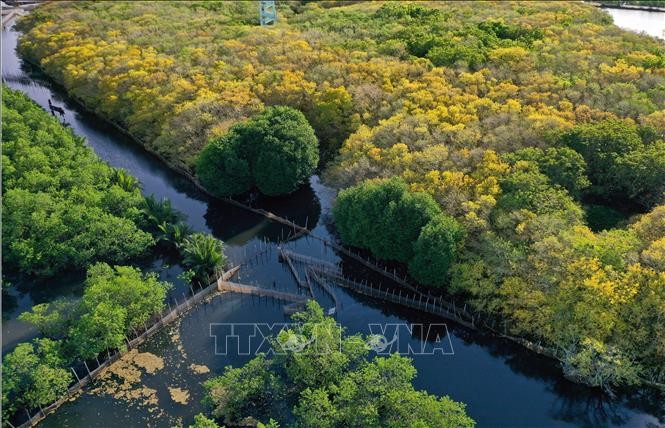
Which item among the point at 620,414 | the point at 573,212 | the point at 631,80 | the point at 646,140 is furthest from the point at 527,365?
the point at 631,80

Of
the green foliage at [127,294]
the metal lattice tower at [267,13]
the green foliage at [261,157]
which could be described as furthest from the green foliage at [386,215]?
the metal lattice tower at [267,13]

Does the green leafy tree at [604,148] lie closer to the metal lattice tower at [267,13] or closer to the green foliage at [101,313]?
the green foliage at [101,313]

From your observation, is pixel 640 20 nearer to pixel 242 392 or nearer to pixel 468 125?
pixel 468 125

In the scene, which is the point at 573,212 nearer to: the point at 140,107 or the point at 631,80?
the point at 631,80

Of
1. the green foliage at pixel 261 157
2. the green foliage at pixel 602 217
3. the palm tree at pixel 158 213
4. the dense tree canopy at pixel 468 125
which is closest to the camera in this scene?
the dense tree canopy at pixel 468 125

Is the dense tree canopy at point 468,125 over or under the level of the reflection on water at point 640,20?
under

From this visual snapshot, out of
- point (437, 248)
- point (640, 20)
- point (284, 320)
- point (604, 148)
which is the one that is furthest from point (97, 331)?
point (640, 20)

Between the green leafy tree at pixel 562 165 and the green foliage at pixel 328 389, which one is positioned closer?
the green foliage at pixel 328 389
